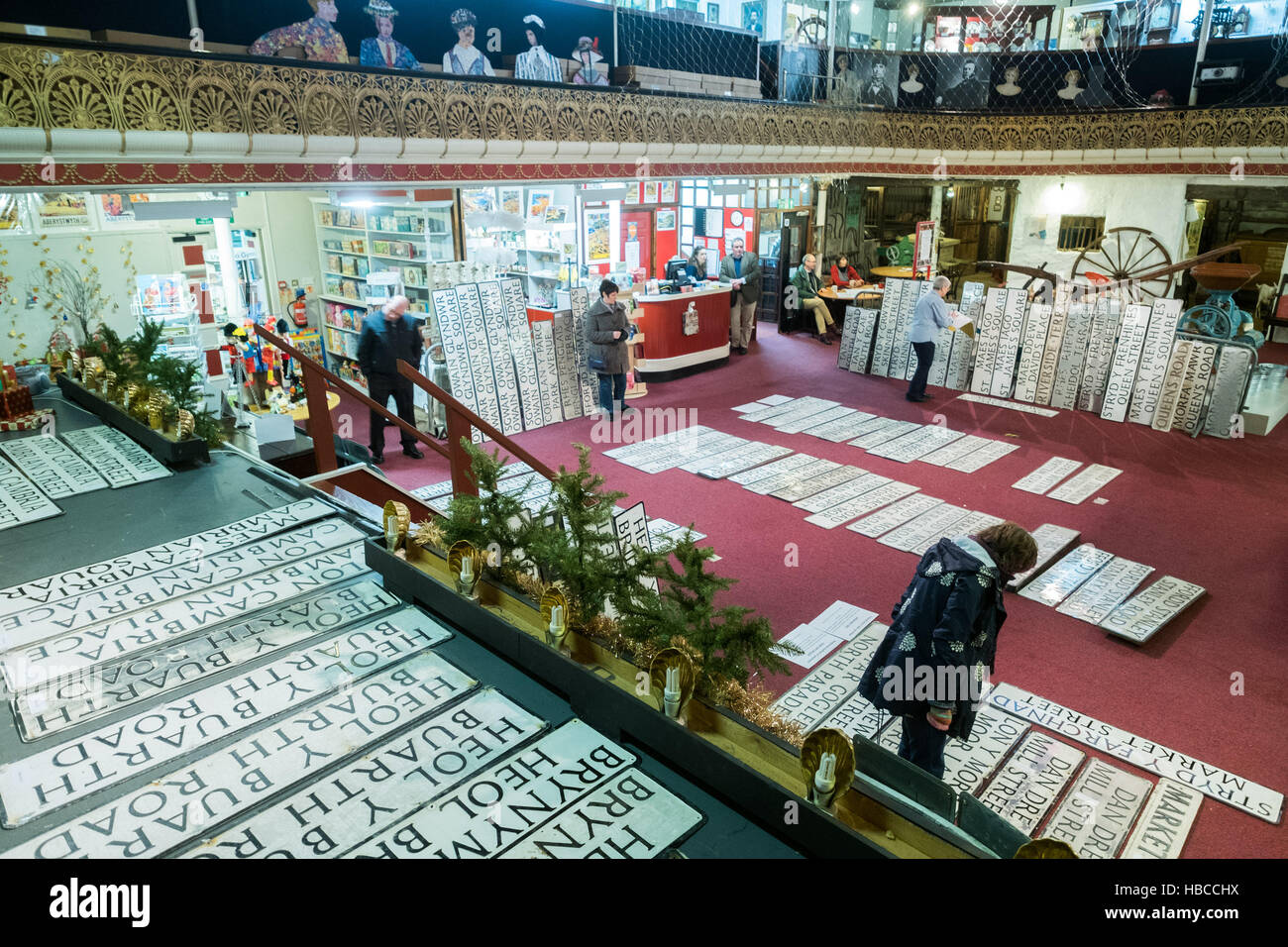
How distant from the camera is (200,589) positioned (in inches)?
161

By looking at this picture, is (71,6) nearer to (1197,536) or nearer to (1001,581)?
(1001,581)

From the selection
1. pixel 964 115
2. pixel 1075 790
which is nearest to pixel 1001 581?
pixel 1075 790

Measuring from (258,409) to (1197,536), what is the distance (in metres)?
8.61

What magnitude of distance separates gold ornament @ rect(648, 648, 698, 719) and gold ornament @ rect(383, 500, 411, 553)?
67.5 inches

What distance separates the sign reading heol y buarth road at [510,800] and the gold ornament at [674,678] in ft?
1.06

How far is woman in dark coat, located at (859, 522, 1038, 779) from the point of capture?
348 cm

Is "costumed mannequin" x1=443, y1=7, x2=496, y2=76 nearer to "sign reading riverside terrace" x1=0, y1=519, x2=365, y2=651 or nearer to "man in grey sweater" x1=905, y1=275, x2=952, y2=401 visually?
"sign reading riverside terrace" x1=0, y1=519, x2=365, y2=651

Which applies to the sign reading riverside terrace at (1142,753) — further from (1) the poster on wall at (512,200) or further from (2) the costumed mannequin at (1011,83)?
(2) the costumed mannequin at (1011,83)

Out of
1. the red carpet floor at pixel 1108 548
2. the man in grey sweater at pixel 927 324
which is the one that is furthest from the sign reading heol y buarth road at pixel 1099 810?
the man in grey sweater at pixel 927 324

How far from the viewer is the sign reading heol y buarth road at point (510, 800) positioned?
2.56 m

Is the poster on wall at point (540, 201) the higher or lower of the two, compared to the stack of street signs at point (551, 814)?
higher

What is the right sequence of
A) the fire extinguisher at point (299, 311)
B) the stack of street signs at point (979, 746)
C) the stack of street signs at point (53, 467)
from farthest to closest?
the fire extinguisher at point (299, 311) → the stack of street signs at point (53, 467) → the stack of street signs at point (979, 746)
